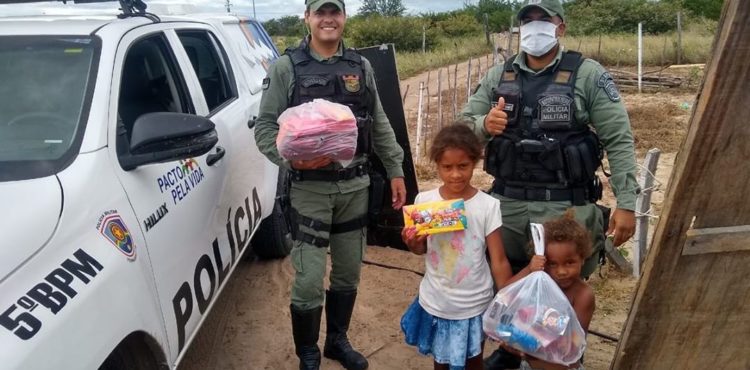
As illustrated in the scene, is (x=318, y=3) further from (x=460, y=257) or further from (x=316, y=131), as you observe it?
(x=460, y=257)

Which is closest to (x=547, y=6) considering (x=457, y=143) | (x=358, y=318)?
(x=457, y=143)

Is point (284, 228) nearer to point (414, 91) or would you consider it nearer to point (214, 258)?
point (214, 258)

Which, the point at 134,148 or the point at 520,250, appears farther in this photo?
the point at 520,250

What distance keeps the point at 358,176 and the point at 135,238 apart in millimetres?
1173

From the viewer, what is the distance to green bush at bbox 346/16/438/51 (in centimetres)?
3130

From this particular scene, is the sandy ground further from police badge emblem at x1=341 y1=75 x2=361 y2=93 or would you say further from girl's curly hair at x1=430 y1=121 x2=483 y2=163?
police badge emblem at x1=341 y1=75 x2=361 y2=93

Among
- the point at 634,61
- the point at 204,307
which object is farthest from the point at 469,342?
the point at 634,61

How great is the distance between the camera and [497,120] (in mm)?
2598

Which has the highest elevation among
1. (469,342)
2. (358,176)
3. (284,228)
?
(358,176)

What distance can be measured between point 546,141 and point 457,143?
0.45m

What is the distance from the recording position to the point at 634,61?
19.5 metres

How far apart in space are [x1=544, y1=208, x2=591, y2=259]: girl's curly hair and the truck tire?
2.39m

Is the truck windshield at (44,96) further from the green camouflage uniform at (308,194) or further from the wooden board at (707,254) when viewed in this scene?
the wooden board at (707,254)

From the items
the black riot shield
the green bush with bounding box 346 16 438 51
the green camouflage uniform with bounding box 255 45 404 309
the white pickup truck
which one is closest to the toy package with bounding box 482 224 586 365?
the green camouflage uniform with bounding box 255 45 404 309
